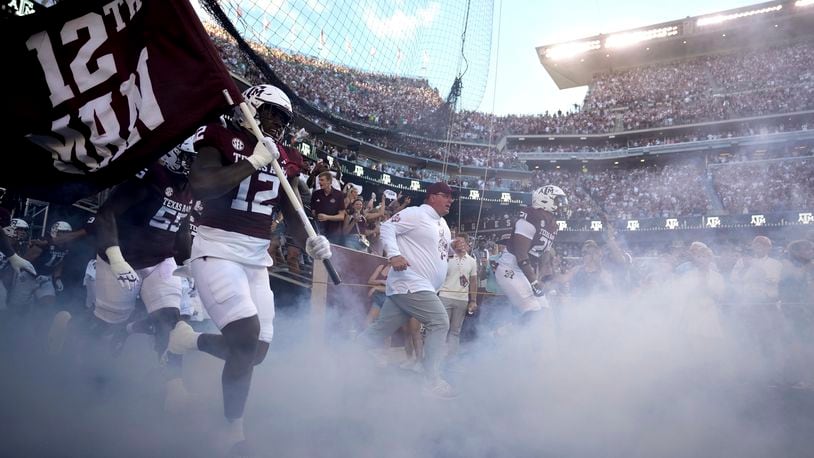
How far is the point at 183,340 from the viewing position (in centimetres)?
334

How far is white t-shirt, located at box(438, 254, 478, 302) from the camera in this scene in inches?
300

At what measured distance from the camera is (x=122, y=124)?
2.76 meters

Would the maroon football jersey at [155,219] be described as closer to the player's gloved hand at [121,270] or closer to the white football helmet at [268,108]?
the player's gloved hand at [121,270]

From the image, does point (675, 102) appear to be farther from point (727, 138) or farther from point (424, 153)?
point (424, 153)

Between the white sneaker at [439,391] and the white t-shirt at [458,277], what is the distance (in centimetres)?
289

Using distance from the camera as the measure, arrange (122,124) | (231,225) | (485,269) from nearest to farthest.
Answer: (122,124), (231,225), (485,269)

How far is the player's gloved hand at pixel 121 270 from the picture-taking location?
127 inches

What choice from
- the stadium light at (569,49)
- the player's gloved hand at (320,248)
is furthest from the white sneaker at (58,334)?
the stadium light at (569,49)

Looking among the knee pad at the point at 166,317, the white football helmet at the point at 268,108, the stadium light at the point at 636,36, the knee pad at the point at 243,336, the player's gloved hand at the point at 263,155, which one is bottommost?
the knee pad at the point at 166,317

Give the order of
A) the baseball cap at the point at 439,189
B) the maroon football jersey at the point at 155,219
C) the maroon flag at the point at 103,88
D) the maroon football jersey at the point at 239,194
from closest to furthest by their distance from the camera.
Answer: the maroon flag at the point at 103,88 < the maroon football jersey at the point at 239,194 < the maroon football jersey at the point at 155,219 < the baseball cap at the point at 439,189

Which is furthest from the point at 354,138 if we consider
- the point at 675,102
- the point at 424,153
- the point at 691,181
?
the point at 675,102

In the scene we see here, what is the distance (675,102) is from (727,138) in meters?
5.81

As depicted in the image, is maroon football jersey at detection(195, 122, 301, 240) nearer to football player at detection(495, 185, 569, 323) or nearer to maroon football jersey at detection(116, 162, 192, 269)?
maroon football jersey at detection(116, 162, 192, 269)

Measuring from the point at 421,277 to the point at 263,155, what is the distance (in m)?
2.51
